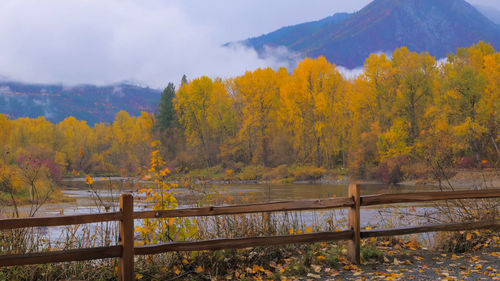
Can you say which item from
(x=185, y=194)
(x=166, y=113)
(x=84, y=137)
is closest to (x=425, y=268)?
(x=185, y=194)

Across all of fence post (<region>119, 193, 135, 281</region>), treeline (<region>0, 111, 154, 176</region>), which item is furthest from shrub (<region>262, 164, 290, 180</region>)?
fence post (<region>119, 193, 135, 281</region>)

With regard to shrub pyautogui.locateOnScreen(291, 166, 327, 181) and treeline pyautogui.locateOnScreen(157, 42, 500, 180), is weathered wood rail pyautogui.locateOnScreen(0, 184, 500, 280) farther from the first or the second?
shrub pyautogui.locateOnScreen(291, 166, 327, 181)

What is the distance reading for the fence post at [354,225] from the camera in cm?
655

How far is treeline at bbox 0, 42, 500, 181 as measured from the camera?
3981cm

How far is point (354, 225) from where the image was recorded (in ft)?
21.7

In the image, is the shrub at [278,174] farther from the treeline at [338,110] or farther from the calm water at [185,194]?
the calm water at [185,194]

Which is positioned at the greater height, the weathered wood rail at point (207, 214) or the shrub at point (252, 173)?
the weathered wood rail at point (207, 214)

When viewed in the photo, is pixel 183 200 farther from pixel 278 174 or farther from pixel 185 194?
pixel 278 174

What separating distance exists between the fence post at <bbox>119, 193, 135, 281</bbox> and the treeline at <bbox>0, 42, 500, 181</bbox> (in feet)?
101

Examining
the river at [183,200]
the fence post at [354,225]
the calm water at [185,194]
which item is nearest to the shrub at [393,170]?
the calm water at [185,194]

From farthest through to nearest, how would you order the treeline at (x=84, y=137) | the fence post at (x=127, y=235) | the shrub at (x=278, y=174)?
the treeline at (x=84, y=137) < the shrub at (x=278, y=174) < the fence post at (x=127, y=235)

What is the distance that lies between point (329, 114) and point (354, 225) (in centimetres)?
4341

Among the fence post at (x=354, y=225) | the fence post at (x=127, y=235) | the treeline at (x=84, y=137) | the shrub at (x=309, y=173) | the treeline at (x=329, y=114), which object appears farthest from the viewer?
the treeline at (x=84, y=137)

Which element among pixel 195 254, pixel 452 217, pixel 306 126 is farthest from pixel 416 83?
pixel 195 254
